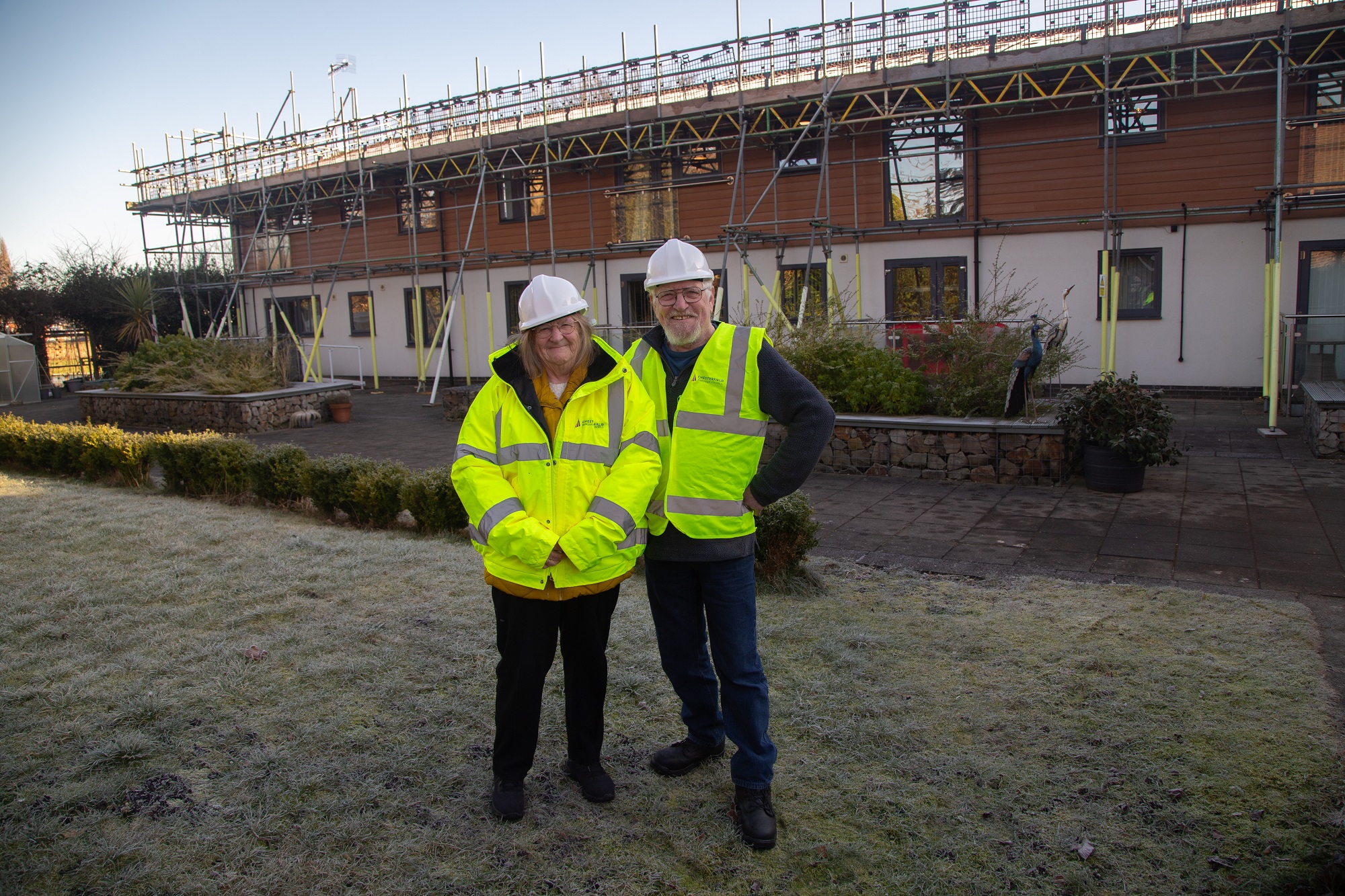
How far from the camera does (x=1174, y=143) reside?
1460 cm

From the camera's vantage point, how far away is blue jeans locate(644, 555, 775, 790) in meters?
3.20

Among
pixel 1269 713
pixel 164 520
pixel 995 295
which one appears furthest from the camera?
pixel 995 295

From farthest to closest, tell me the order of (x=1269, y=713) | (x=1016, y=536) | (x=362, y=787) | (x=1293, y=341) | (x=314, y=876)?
1. (x=1293, y=341)
2. (x=1016, y=536)
3. (x=1269, y=713)
4. (x=362, y=787)
5. (x=314, y=876)

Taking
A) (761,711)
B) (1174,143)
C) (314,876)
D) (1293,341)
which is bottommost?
(314,876)

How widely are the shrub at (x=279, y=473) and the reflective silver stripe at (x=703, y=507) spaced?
21.2ft

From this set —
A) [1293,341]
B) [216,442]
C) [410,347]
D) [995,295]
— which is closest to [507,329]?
[410,347]

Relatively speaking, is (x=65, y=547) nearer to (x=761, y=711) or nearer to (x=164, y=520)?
(x=164, y=520)

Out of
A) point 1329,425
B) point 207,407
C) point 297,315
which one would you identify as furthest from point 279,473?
point 297,315

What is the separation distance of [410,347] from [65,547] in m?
16.7

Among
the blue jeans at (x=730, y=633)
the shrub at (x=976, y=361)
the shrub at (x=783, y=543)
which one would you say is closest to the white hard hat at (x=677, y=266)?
the blue jeans at (x=730, y=633)

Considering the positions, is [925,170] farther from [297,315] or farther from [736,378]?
[297,315]

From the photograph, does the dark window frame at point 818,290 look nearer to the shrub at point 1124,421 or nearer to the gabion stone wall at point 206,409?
the gabion stone wall at point 206,409

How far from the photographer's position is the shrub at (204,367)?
663 inches

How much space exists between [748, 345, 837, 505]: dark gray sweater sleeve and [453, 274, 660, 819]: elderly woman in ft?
1.37
